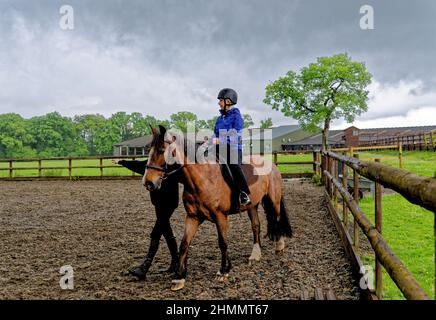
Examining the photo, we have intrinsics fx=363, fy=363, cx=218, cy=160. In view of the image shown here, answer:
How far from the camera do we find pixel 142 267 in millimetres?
4438

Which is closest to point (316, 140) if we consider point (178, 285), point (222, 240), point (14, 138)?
point (222, 240)

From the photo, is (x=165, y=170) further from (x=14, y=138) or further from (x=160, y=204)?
(x=14, y=138)

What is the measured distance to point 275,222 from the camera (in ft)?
18.5

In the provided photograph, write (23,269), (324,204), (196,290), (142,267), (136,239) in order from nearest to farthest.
A: (196,290) → (142,267) → (23,269) → (136,239) → (324,204)

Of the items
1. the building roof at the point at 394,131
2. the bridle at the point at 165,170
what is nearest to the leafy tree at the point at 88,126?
the building roof at the point at 394,131

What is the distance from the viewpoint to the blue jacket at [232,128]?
14.5ft

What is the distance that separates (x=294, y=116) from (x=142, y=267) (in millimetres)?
45462

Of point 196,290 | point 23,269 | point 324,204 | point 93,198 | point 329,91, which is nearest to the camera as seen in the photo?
point 196,290

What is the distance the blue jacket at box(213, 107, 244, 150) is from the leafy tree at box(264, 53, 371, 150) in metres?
42.8

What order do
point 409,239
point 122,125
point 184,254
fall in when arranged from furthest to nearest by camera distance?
point 122,125 → point 409,239 → point 184,254

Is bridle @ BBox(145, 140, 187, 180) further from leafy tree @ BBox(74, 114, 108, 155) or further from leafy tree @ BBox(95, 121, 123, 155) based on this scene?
leafy tree @ BBox(74, 114, 108, 155)

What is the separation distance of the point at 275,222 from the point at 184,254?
1976mm
